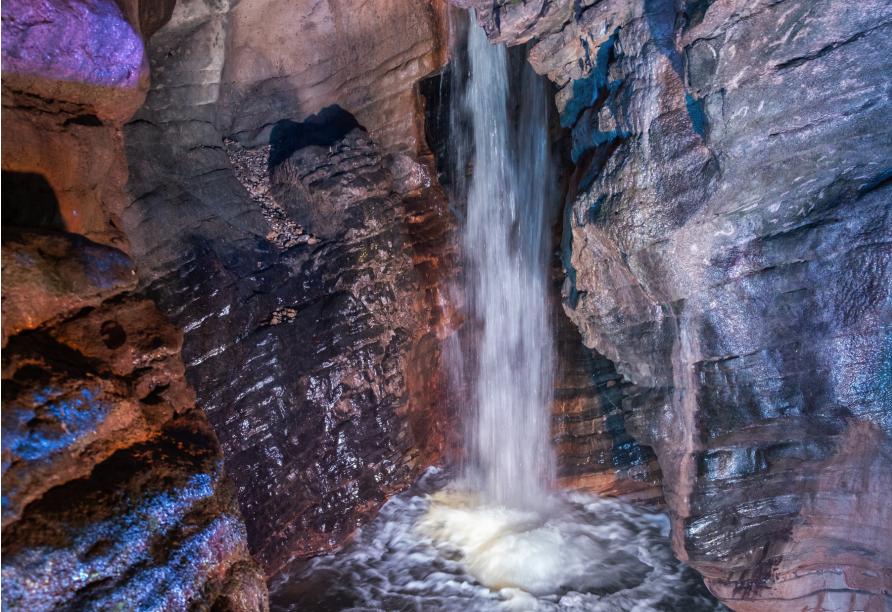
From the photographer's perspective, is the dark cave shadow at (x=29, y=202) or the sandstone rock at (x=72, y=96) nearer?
the dark cave shadow at (x=29, y=202)

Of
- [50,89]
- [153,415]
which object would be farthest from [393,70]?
[153,415]

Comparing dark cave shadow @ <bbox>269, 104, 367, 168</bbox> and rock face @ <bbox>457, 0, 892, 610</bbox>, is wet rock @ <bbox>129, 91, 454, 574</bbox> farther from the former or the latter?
rock face @ <bbox>457, 0, 892, 610</bbox>

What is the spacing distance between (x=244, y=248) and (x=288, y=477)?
2219mm

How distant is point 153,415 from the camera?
335cm

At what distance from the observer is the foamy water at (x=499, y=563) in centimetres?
475

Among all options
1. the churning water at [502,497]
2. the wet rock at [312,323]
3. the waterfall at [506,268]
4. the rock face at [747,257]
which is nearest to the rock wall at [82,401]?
the wet rock at [312,323]

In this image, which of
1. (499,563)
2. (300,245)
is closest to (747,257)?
(499,563)

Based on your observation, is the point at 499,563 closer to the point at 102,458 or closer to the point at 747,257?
the point at 747,257

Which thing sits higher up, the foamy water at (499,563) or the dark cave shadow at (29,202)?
the dark cave shadow at (29,202)

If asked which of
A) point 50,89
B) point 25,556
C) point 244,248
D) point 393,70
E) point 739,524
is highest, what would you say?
point 393,70

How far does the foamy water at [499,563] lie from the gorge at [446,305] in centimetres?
3

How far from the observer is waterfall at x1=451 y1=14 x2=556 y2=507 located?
6.23m

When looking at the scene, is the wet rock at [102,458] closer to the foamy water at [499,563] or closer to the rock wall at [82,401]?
the rock wall at [82,401]

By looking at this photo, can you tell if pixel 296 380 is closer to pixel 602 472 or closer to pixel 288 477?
pixel 288 477
